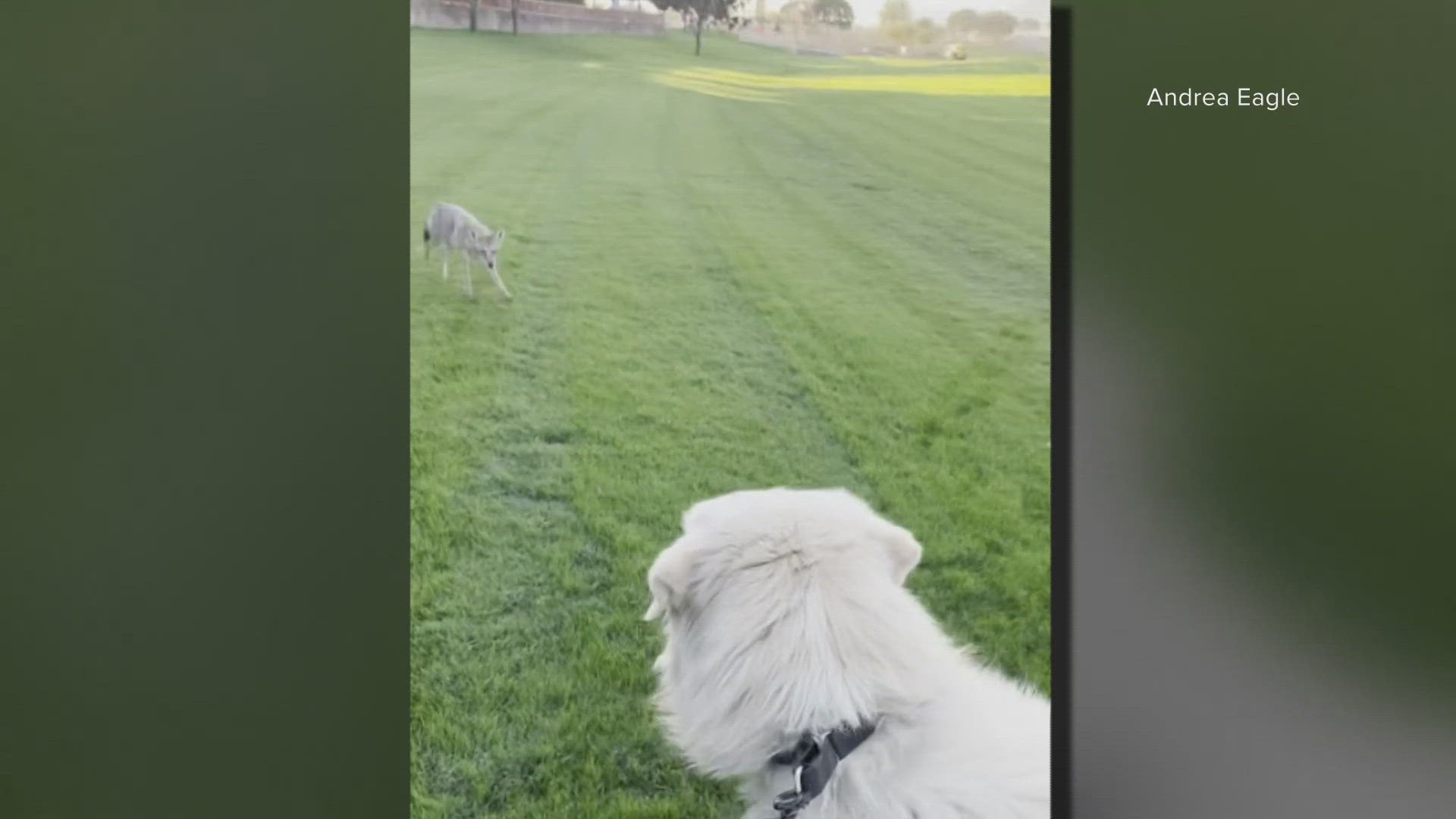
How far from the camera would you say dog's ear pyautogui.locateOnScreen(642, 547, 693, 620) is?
1.64m

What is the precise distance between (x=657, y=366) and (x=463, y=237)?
412mm

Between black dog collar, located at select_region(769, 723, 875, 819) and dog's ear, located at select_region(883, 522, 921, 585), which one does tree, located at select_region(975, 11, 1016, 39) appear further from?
black dog collar, located at select_region(769, 723, 875, 819)

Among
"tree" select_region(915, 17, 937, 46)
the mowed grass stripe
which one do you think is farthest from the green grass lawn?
"tree" select_region(915, 17, 937, 46)

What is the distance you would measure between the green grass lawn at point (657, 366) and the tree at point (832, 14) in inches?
3.2

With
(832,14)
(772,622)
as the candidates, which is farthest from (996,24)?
(772,622)

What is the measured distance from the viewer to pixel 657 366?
1.89m

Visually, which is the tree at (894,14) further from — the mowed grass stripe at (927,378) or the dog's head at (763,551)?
the dog's head at (763,551)

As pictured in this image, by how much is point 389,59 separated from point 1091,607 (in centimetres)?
161

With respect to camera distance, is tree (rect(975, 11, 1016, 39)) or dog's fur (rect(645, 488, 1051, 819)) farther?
tree (rect(975, 11, 1016, 39))

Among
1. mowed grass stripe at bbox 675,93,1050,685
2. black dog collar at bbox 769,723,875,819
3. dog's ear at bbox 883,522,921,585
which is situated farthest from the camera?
mowed grass stripe at bbox 675,93,1050,685

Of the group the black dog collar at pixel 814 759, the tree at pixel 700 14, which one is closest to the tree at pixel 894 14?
the tree at pixel 700 14

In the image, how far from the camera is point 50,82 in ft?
5.51

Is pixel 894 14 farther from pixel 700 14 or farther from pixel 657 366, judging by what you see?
pixel 657 366

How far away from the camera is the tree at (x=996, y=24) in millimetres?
1941
